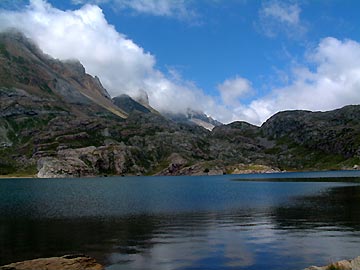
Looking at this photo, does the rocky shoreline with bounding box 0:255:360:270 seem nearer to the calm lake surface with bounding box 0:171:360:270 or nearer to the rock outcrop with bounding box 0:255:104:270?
the rock outcrop with bounding box 0:255:104:270

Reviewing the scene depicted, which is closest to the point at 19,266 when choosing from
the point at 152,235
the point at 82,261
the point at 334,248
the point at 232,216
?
the point at 82,261

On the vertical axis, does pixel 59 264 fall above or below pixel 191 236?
above

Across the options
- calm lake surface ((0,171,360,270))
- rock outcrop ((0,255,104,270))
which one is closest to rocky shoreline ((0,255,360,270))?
rock outcrop ((0,255,104,270))

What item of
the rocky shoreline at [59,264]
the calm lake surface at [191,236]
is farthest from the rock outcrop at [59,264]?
the calm lake surface at [191,236]

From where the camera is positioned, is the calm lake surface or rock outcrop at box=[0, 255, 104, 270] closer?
rock outcrop at box=[0, 255, 104, 270]

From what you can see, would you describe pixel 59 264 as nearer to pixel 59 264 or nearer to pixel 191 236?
pixel 59 264

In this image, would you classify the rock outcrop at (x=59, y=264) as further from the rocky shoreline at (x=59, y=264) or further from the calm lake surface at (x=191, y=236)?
the calm lake surface at (x=191, y=236)

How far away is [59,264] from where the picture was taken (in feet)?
132

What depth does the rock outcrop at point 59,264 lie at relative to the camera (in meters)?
39.5

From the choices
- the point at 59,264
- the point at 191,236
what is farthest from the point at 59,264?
the point at 191,236

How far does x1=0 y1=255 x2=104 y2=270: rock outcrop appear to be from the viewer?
39.5m

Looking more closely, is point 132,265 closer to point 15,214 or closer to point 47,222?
point 47,222

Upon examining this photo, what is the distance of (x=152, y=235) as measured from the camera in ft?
208

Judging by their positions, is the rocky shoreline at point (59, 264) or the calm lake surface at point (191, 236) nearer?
the rocky shoreline at point (59, 264)
